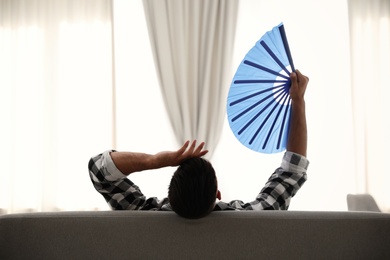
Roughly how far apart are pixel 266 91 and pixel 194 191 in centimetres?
61

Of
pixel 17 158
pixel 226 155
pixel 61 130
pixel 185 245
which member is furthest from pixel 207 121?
→ pixel 185 245

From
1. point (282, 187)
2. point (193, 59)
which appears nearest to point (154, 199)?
point (282, 187)

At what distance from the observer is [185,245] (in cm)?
→ 96

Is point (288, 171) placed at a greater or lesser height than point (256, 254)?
greater

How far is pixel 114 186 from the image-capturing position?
114cm

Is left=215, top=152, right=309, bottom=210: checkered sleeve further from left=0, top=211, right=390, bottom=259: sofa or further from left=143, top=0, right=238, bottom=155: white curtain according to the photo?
left=143, top=0, right=238, bottom=155: white curtain

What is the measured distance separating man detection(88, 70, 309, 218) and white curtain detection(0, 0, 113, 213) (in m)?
2.56

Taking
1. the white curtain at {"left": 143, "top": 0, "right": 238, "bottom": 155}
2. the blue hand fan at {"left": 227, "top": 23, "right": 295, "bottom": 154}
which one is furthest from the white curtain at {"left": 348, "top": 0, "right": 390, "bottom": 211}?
the blue hand fan at {"left": 227, "top": 23, "right": 295, "bottom": 154}

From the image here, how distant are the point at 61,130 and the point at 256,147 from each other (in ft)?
8.69

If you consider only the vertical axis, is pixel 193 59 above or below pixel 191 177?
above

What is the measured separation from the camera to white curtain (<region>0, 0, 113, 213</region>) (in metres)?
3.70

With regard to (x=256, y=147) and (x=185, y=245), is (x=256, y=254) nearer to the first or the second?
(x=185, y=245)

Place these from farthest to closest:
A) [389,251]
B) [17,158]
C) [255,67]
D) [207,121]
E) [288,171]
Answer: [17,158] < [207,121] < [255,67] < [288,171] < [389,251]

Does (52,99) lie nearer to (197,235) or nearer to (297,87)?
(297,87)
